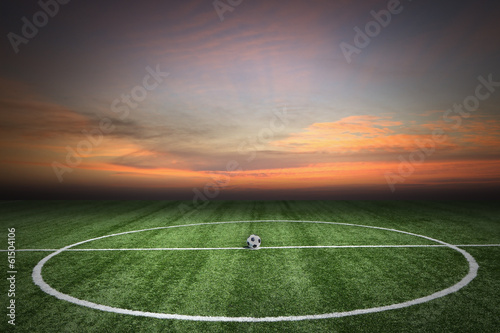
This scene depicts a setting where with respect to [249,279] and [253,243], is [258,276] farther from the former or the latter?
[253,243]

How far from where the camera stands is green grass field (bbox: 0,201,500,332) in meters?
→ 4.03

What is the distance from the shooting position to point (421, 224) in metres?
10.8

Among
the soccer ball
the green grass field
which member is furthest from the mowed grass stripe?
the soccer ball

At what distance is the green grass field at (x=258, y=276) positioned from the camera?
4.03 metres

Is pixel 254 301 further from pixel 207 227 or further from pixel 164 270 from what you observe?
pixel 207 227

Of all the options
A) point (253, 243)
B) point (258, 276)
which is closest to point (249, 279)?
point (258, 276)

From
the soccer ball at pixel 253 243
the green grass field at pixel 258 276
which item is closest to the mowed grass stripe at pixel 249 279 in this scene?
the green grass field at pixel 258 276

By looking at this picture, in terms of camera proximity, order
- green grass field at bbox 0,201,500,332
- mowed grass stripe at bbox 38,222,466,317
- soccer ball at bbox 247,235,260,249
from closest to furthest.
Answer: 1. green grass field at bbox 0,201,500,332
2. mowed grass stripe at bbox 38,222,466,317
3. soccer ball at bbox 247,235,260,249

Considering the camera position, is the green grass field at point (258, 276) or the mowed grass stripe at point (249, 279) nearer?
the green grass field at point (258, 276)

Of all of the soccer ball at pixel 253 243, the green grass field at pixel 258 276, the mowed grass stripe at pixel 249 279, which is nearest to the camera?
the green grass field at pixel 258 276

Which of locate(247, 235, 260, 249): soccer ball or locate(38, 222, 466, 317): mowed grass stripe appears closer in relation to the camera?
locate(38, 222, 466, 317): mowed grass stripe

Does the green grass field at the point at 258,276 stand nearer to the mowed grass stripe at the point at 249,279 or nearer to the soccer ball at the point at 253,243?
the mowed grass stripe at the point at 249,279

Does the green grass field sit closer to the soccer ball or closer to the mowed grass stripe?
the mowed grass stripe

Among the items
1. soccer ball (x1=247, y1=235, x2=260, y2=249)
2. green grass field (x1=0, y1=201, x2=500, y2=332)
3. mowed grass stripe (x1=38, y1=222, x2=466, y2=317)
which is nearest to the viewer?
green grass field (x1=0, y1=201, x2=500, y2=332)
